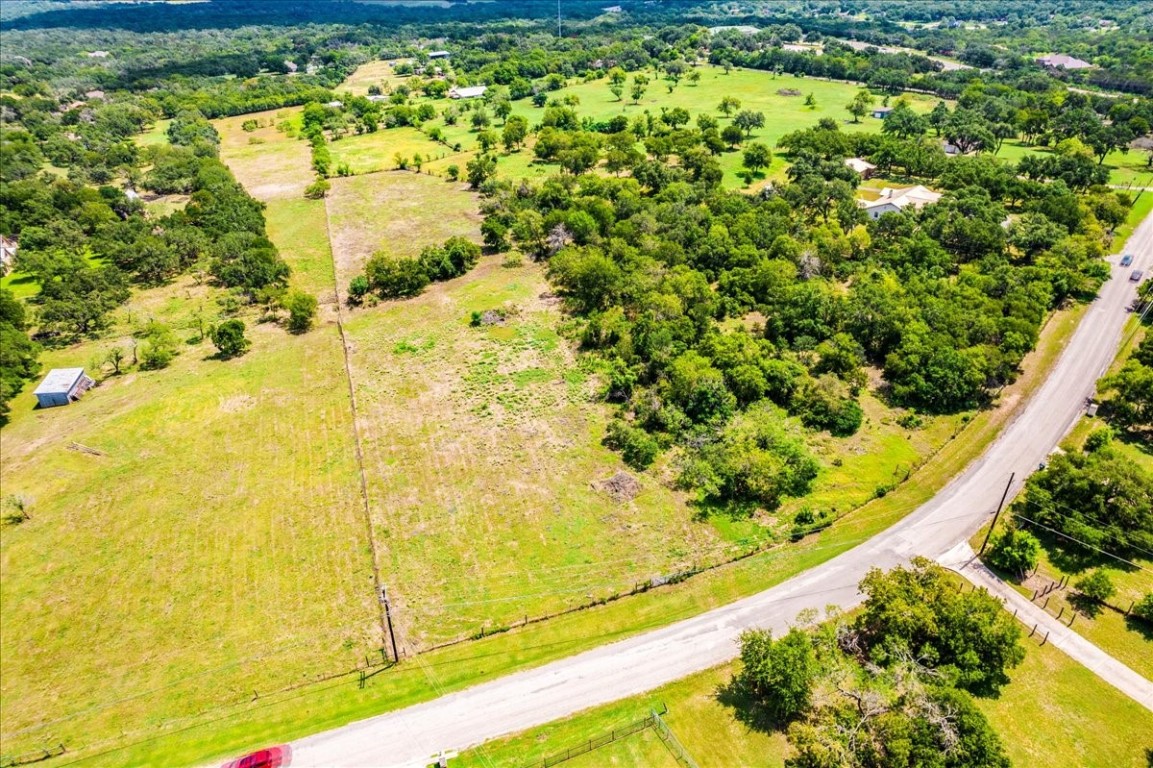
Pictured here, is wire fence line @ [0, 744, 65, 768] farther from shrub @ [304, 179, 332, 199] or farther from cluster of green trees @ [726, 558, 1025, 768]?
shrub @ [304, 179, 332, 199]

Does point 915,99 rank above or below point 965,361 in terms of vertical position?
above

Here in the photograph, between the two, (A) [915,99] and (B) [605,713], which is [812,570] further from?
(A) [915,99]

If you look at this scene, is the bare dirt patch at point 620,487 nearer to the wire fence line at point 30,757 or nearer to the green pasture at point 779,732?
the green pasture at point 779,732

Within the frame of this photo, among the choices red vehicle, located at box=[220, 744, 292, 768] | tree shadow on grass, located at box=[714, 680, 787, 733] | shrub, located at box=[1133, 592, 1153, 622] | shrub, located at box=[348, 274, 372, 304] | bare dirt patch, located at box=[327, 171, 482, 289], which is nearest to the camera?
red vehicle, located at box=[220, 744, 292, 768]

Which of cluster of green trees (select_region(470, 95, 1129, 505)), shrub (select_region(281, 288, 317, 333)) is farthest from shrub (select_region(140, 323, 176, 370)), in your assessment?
cluster of green trees (select_region(470, 95, 1129, 505))

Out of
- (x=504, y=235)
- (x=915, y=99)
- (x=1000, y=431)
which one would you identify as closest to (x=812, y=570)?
(x=1000, y=431)

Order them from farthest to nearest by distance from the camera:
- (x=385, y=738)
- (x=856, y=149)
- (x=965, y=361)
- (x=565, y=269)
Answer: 1. (x=856, y=149)
2. (x=565, y=269)
3. (x=965, y=361)
4. (x=385, y=738)
